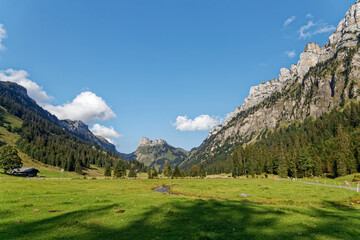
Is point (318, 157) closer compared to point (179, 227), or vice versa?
point (179, 227)

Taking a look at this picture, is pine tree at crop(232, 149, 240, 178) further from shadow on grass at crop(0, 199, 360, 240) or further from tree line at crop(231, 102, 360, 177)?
shadow on grass at crop(0, 199, 360, 240)

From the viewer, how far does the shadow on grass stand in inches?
648

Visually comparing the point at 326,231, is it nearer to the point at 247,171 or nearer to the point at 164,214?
the point at 164,214

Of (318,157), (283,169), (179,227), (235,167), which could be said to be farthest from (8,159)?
(318,157)

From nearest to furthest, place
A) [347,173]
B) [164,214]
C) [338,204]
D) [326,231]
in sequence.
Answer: [326,231]
[164,214]
[338,204]
[347,173]

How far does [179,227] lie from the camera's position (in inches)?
768

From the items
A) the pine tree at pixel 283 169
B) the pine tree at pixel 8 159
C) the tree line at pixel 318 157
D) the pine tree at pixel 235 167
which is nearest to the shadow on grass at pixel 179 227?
the tree line at pixel 318 157

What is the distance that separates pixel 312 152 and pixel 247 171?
5178 centimetres

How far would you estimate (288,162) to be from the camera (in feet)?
448

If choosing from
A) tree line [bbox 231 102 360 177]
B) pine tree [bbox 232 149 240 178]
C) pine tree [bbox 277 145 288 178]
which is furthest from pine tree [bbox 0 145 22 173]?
pine tree [bbox 277 145 288 178]

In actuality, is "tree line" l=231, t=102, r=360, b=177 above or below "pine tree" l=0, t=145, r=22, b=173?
above

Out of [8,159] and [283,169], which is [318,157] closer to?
[283,169]

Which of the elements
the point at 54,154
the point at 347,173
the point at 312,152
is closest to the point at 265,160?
the point at 312,152

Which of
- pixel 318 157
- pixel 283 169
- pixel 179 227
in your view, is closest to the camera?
pixel 179 227
